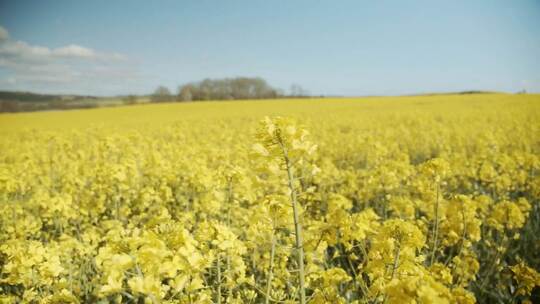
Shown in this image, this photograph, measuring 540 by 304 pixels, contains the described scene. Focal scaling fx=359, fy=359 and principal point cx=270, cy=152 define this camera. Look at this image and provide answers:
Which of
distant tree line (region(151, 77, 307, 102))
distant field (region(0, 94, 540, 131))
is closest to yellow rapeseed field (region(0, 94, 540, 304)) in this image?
distant field (region(0, 94, 540, 131))

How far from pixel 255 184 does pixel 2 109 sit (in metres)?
52.0

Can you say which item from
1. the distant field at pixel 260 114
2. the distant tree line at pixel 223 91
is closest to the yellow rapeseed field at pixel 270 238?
the distant field at pixel 260 114

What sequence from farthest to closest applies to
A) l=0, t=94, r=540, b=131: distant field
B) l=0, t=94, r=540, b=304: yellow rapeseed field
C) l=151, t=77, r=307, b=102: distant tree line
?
l=151, t=77, r=307, b=102: distant tree line, l=0, t=94, r=540, b=131: distant field, l=0, t=94, r=540, b=304: yellow rapeseed field

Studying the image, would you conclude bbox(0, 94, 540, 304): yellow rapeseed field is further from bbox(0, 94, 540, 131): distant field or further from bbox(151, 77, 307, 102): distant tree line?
bbox(151, 77, 307, 102): distant tree line

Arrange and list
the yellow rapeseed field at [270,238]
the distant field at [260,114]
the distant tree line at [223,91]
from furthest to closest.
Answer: the distant tree line at [223,91]
the distant field at [260,114]
the yellow rapeseed field at [270,238]

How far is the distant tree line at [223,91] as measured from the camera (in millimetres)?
57938

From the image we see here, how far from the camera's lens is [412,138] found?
1315cm

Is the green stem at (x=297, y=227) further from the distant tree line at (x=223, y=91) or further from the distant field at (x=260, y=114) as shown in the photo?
the distant tree line at (x=223, y=91)

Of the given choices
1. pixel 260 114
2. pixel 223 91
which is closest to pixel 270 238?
pixel 260 114

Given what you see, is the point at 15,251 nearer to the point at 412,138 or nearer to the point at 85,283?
the point at 85,283

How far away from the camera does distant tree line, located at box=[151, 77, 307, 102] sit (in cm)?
5794

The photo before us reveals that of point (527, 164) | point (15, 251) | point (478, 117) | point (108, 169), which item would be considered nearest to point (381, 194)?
point (527, 164)

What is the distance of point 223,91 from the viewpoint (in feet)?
210

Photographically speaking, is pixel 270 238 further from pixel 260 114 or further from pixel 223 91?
pixel 223 91
